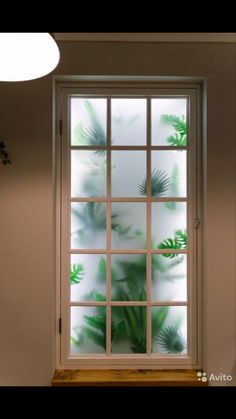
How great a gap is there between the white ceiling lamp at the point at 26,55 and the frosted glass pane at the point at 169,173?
1.19 metres

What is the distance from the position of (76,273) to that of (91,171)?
0.63 meters

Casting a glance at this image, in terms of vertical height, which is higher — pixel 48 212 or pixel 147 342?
pixel 48 212

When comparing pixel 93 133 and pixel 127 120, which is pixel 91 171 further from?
pixel 127 120

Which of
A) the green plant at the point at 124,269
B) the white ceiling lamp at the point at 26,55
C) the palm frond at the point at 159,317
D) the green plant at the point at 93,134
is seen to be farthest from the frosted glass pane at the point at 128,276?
the white ceiling lamp at the point at 26,55

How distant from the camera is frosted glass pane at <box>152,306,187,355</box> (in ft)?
6.48

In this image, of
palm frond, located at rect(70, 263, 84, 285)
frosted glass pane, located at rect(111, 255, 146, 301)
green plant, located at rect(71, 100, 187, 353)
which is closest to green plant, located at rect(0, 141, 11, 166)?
green plant, located at rect(71, 100, 187, 353)

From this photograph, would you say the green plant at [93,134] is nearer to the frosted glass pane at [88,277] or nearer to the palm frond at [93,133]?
the palm frond at [93,133]

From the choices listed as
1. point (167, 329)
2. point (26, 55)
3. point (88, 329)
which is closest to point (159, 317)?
point (167, 329)

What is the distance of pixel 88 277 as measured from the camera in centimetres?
198

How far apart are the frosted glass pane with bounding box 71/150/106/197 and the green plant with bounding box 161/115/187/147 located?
0.42 metres

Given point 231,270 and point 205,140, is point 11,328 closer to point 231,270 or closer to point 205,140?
point 231,270
